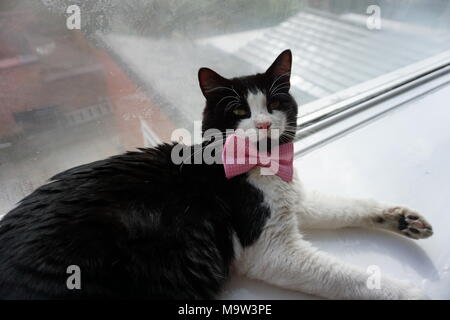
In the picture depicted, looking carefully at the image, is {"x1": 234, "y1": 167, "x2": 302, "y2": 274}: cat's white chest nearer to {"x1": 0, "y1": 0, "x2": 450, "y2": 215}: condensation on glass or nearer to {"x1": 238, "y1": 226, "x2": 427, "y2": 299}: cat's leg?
{"x1": 238, "y1": 226, "x2": 427, "y2": 299}: cat's leg

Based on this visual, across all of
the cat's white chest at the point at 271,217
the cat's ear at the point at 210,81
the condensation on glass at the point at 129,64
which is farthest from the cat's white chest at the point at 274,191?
the condensation on glass at the point at 129,64

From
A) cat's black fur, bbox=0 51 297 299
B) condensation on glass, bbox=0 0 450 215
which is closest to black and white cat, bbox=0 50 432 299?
cat's black fur, bbox=0 51 297 299

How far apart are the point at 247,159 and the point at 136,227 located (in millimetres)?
300

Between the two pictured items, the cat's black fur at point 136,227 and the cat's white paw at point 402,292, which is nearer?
the cat's black fur at point 136,227

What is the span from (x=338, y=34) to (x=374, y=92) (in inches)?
13.2

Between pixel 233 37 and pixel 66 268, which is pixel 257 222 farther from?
pixel 233 37

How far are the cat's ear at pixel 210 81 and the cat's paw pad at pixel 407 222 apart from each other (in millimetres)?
570

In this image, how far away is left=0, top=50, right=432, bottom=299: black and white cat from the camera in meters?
0.65

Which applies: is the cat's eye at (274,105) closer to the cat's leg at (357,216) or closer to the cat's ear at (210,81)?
the cat's ear at (210,81)

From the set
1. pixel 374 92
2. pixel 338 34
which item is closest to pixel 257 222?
pixel 374 92

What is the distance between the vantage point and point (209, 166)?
2.78 ft

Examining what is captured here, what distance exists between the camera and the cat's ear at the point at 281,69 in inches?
34.6

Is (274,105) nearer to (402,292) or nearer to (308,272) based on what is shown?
(308,272)
